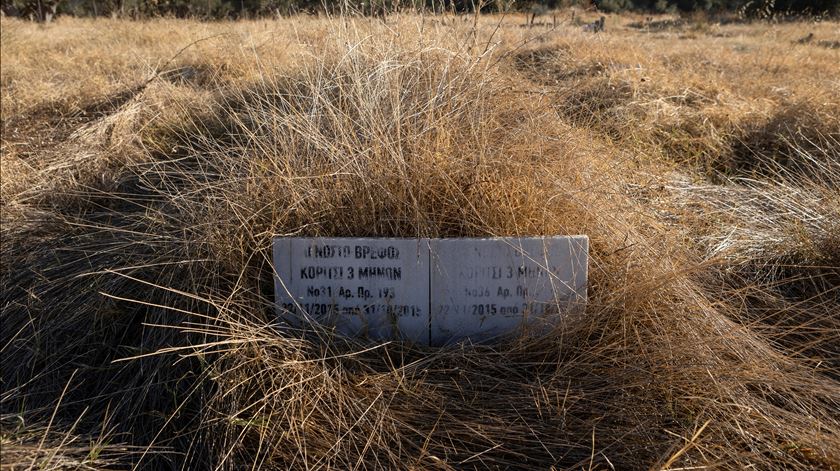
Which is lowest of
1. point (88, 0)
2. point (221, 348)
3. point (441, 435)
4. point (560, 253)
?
point (441, 435)

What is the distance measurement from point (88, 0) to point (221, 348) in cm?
1678

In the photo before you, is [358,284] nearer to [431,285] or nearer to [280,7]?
[431,285]

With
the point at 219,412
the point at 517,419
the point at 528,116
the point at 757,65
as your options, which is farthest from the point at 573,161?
the point at 757,65

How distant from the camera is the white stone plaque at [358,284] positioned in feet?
7.80

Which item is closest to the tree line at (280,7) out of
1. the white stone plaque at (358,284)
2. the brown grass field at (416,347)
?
the brown grass field at (416,347)

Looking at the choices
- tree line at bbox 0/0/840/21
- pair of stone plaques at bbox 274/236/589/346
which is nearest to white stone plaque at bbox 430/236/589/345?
pair of stone plaques at bbox 274/236/589/346

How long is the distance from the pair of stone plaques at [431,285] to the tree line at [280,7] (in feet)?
5.37

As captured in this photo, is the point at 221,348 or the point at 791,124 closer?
the point at 221,348

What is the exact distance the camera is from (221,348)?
7.29ft

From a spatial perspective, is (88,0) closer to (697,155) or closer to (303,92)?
(303,92)

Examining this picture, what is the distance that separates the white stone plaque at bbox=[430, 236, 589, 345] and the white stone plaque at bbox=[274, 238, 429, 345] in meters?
0.07

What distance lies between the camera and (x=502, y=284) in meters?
2.41

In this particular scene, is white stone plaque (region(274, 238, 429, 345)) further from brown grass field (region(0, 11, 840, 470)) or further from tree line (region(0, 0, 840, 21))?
tree line (region(0, 0, 840, 21))

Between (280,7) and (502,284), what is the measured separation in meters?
5.37
